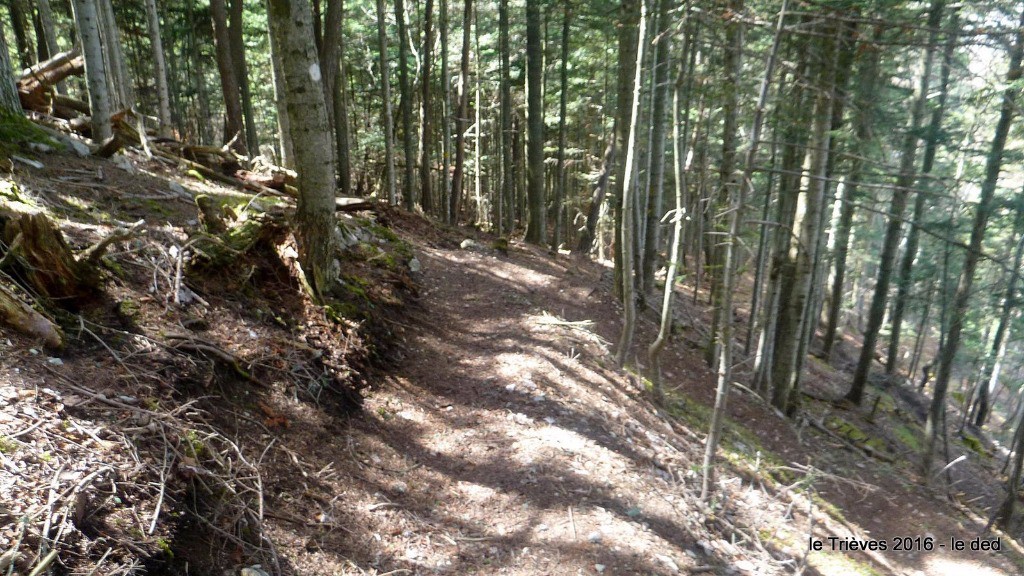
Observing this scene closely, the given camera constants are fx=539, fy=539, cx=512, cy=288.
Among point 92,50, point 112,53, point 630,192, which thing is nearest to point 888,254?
point 630,192

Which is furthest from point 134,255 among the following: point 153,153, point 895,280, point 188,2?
point 895,280

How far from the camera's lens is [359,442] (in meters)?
4.82

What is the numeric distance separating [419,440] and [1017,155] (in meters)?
12.4

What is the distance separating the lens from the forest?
452 cm

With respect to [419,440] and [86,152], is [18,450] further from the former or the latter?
[86,152]

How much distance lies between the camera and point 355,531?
150 inches

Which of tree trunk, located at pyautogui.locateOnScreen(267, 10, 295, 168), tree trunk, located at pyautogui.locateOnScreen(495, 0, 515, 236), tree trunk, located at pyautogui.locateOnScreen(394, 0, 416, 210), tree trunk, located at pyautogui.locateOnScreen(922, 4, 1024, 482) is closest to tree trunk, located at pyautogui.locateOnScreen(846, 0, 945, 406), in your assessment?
tree trunk, located at pyautogui.locateOnScreen(922, 4, 1024, 482)

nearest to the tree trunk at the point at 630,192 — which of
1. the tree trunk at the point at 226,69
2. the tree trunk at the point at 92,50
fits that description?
the tree trunk at the point at 92,50

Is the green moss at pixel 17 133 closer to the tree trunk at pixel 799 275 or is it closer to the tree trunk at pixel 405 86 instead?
the tree trunk at pixel 405 86

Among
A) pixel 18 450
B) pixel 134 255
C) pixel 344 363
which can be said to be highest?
pixel 134 255

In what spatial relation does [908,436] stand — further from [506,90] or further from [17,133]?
[17,133]

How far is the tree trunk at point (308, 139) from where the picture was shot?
5277mm

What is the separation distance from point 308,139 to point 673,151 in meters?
10.5

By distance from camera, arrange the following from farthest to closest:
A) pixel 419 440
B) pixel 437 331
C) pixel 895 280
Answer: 1. pixel 895 280
2. pixel 437 331
3. pixel 419 440
